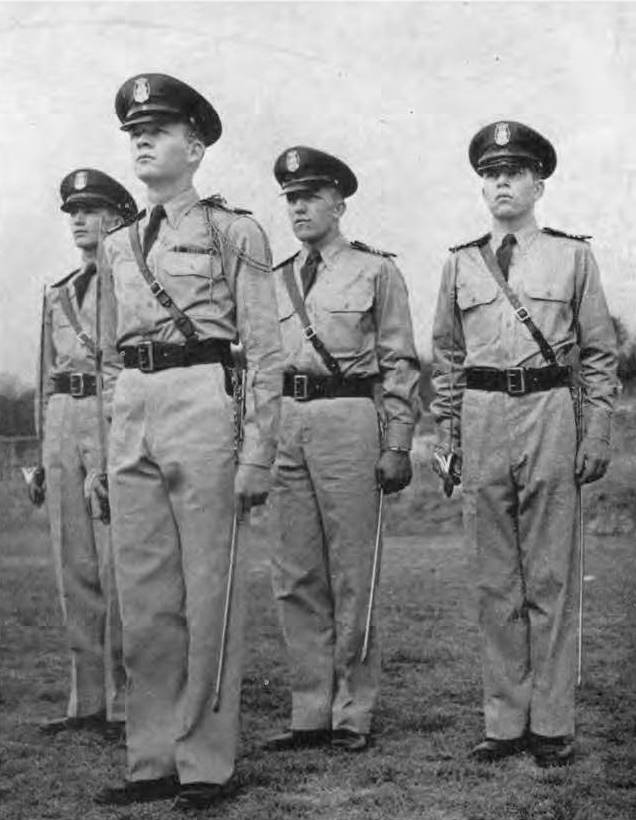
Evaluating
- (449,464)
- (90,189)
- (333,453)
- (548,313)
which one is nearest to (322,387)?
(333,453)

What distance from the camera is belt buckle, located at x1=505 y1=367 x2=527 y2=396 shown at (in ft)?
15.6

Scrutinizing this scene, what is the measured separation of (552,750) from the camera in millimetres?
4609

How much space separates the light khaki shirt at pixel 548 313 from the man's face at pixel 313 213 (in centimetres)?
73

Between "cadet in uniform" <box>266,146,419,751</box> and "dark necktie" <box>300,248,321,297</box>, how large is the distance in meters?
0.01

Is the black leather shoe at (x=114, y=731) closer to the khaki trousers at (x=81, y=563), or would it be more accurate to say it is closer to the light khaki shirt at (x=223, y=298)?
the khaki trousers at (x=81, y=563)

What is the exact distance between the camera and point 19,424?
780cm

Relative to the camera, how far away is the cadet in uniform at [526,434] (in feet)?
15.5

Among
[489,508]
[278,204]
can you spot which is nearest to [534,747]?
[489,508]

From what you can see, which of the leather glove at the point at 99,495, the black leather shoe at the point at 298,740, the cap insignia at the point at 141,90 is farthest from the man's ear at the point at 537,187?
the black leather shoe at the point at 298,740

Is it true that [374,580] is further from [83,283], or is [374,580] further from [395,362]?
[83,283]

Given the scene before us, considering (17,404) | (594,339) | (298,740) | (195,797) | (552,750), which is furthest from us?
(17,404)

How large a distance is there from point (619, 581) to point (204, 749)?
4885 mm

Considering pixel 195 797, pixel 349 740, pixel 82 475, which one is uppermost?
pixel 82 475

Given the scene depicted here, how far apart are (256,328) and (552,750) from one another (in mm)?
1824
